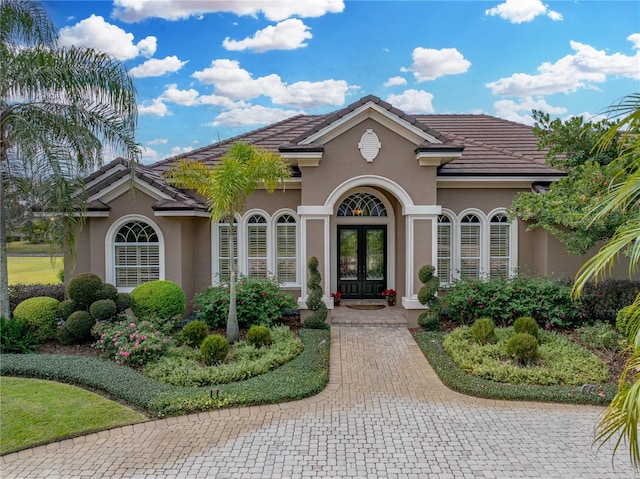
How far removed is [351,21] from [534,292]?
10657mm

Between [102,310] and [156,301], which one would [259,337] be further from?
[102,310]

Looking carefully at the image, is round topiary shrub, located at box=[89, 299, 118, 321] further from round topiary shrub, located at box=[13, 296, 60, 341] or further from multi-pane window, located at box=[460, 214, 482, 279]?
multi-pane window, located at box=[460, 214, 482, 279]

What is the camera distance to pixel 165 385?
711 centimetres

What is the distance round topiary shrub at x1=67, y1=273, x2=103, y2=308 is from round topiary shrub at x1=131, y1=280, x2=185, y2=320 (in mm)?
932

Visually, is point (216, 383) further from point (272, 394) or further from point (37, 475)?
point (37, 475)

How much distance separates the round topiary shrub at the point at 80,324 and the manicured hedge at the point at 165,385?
877 millimetres

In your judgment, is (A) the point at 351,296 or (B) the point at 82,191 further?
(A) the point at 351,296

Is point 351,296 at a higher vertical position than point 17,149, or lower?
lower

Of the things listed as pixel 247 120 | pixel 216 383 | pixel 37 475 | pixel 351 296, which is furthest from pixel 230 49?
pixel 37 475

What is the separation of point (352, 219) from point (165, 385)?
857cm

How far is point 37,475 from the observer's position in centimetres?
488

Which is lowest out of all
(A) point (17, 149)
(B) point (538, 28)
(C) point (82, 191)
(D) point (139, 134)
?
(C) point (82, 191)

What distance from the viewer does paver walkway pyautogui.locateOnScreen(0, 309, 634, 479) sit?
4.94 meters

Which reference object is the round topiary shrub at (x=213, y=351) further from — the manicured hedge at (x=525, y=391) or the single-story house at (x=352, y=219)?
the manicured hedge at (x=525, y=391)
